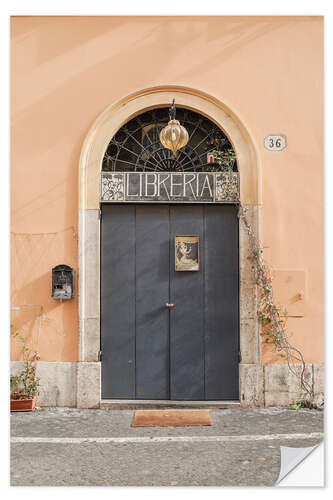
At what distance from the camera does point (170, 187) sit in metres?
5.59

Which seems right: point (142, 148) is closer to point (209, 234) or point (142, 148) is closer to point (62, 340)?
point (209, 234)

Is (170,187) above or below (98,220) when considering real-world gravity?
above

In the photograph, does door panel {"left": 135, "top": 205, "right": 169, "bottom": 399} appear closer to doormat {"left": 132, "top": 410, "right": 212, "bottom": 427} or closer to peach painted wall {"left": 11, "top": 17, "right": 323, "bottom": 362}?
doormat {"left": 132, "top": 410, "right": 212, "bottom": 427}

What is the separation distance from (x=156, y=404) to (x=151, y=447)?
1172mm

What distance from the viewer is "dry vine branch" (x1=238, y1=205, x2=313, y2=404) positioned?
5379mm

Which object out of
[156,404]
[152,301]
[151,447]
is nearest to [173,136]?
[152,301]

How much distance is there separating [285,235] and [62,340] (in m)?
2.96

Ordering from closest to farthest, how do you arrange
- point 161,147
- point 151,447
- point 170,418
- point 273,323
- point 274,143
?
point 151,447 < point 170,418 < point 273,323 < point 274,143 < point 161,147

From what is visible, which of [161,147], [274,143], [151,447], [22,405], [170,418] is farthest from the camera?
[161,147]

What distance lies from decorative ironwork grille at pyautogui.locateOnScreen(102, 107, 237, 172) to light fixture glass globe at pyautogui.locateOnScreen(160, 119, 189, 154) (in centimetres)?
44

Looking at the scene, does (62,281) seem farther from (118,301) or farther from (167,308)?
(167,308)

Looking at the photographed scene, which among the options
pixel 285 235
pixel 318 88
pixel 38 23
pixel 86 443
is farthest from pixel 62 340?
pixel 318 88

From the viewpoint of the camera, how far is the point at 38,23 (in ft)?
18.0

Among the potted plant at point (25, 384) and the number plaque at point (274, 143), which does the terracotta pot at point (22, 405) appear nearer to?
the potted plant at point (25, 384)
